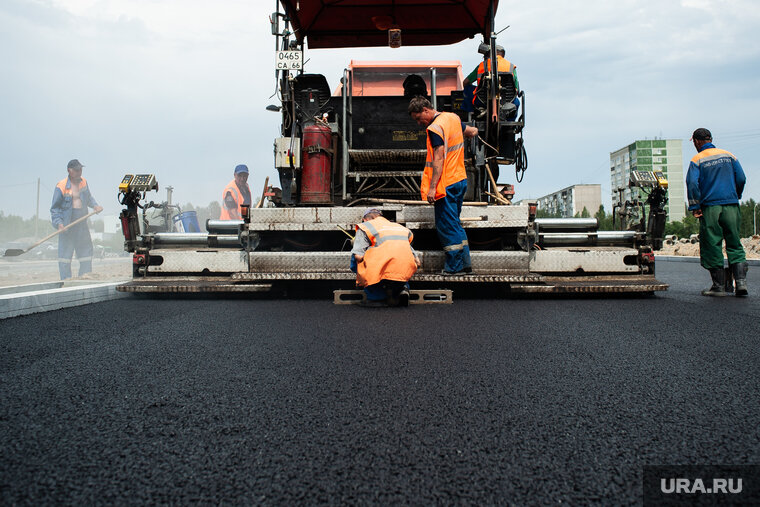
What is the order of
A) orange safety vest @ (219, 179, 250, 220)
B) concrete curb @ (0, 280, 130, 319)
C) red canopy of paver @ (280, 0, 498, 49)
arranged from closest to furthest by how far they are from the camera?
concrete curb @ (0, 280, 130, 319), red canopy of paver @ (280, 0, 498, 49), orange safety vest @ (219, 179, 250, 220)

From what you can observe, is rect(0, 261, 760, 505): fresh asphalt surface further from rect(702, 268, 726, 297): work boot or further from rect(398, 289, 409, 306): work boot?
rect(702, 268, 726, 297): work boot

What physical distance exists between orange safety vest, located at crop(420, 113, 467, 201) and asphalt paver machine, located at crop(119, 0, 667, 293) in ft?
1.21

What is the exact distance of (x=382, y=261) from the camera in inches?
157

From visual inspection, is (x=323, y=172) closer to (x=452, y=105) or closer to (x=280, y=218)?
(x=280, y=218)

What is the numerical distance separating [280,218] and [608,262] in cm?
337

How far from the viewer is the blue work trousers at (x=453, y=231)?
430 centimetres

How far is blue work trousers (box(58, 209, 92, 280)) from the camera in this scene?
29.2ft

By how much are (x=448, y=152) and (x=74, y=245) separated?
811 cm

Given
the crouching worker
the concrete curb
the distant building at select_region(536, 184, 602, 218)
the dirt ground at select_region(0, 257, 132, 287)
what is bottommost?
the dirt ground at select_region(0, 257, 132, 287)

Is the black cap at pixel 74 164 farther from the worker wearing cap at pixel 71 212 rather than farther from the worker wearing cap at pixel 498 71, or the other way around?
the worker wearing cap at pixel 498 71

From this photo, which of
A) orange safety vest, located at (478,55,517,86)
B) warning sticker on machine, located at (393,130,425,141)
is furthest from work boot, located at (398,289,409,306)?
orange safety vest, located at (478,55,517,86)

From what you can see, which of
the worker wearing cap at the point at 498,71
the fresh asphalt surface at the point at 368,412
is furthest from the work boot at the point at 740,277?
the worker wearing cap at the point at 498,71

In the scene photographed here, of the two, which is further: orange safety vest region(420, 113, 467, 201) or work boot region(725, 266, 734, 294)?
work boot region(725, 266, 734, 294)

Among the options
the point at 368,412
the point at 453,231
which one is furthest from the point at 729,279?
the point at 368,412
